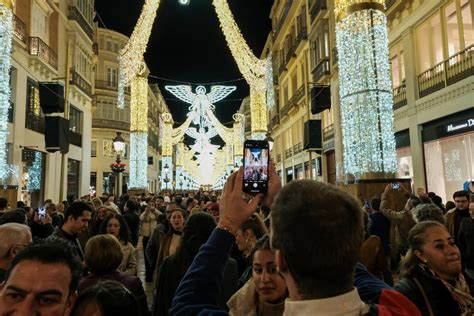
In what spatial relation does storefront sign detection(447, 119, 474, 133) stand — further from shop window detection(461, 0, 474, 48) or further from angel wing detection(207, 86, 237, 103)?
angel wing detection(207, 86, 237, 103)

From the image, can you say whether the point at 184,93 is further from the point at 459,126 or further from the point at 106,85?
the point at 459,126

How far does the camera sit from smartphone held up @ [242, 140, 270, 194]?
6.12 ft

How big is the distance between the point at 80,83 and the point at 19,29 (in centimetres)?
785

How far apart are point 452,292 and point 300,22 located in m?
30.5

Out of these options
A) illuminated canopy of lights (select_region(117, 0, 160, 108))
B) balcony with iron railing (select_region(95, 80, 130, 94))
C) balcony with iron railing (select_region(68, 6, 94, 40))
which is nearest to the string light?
illuminated canopy of lights (select_region(117, 0, 160, 108))

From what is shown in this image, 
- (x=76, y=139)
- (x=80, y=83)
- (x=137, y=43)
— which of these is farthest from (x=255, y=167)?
(x=80, y=83)

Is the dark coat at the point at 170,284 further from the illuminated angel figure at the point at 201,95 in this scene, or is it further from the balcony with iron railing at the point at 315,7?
the illuminated angel figure at the point at 201,95

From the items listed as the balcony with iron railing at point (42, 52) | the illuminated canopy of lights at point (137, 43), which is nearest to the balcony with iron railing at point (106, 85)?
the balcony with iron railing at point (42, 52)

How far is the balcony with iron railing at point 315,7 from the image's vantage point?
2311 cm

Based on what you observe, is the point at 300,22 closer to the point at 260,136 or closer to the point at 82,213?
the point at 260,136

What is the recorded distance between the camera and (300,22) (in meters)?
30.7

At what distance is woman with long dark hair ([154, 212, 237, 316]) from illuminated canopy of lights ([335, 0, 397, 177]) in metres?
6.35

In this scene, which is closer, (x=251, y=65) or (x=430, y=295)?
(x=430, y=295)

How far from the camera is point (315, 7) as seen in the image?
24.6m
